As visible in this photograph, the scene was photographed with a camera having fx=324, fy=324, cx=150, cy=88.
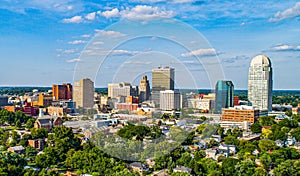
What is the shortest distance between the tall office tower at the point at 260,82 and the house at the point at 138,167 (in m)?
11.8

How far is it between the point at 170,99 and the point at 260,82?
459 inches

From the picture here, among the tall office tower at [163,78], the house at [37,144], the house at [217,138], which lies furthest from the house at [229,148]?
the house at [37,144]

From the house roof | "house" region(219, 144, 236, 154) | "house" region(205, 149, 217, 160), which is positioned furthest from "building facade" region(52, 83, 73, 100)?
the house roof

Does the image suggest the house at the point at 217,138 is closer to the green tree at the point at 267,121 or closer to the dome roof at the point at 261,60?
the green tree at the point at 267,121

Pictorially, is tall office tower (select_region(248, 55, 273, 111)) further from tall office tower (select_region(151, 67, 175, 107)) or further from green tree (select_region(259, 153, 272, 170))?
tall office tower (select_region(151, 67, 175, 107))

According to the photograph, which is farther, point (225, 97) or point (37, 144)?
point (225, 97)

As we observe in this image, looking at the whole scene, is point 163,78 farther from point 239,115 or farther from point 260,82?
point 260,82

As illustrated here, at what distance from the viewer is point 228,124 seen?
11.3 meters

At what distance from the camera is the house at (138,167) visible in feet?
16.6

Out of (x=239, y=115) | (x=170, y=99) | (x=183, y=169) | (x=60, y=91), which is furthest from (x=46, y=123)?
(x=60, y=91)

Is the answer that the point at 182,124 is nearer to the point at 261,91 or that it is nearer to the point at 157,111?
the point at 157,111

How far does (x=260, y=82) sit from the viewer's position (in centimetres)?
1579

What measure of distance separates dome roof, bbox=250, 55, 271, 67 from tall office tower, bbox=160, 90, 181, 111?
11.2 meters

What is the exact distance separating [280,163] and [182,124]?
68.7 inches
